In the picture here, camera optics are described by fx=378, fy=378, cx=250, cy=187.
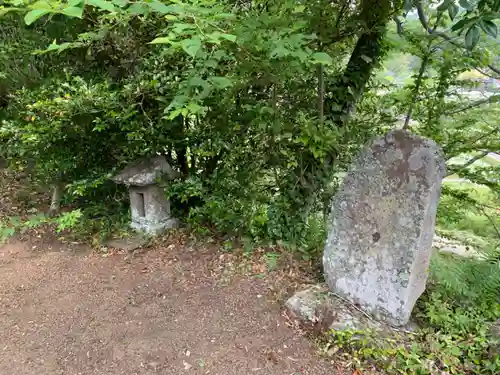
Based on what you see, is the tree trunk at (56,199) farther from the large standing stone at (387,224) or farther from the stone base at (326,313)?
the large standing stone at (387,224)

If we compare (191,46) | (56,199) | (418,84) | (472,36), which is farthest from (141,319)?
(418,84)

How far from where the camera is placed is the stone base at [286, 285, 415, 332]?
2.68 metres

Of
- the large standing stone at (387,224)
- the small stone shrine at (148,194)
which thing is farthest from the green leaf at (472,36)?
the small stone shrine at (148,194)

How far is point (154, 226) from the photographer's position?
13.2 ft

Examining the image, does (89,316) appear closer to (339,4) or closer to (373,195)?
(373,195)

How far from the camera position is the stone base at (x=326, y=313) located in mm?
2680

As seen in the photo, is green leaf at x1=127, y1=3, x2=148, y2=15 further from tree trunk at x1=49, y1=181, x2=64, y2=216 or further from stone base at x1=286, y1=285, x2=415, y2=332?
tree trunk at x1=49, y1=181, x2=64, y2=216

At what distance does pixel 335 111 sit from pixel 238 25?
1782mm

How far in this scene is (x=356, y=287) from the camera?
2883 millimetres

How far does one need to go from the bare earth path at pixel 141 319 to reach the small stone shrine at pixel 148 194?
40 centimetres

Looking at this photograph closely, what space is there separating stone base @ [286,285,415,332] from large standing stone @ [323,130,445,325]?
0.07 meters

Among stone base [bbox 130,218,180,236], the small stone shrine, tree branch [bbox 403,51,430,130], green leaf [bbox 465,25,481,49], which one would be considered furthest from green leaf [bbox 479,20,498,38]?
stone base [bbox 130,218,180,236]

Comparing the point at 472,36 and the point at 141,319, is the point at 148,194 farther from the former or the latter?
the point at 472,36

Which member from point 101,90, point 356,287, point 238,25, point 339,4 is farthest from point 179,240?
point 339,4
